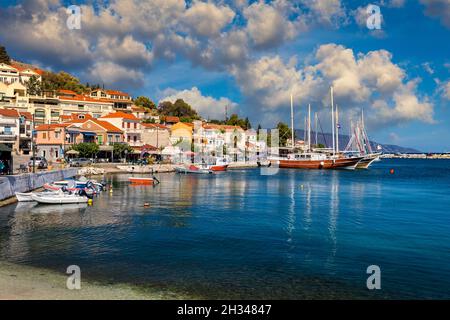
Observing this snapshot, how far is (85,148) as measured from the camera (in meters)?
80.4

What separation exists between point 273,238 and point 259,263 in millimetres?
6002

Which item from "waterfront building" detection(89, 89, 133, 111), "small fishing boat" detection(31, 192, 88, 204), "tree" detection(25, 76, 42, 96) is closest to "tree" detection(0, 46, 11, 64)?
"tree" detection(25, 76, 42, 96)

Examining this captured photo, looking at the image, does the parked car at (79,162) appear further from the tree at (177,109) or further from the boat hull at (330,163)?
the tree at (177,109)

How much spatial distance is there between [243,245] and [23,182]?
94.8 ft

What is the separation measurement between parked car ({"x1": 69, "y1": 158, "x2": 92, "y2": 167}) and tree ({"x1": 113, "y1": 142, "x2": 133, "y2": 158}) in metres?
8.41

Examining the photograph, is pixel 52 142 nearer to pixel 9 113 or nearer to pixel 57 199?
pixel 9 113

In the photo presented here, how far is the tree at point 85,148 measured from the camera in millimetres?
80312

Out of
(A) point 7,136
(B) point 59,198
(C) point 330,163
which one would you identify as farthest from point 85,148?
(C) point 330,163

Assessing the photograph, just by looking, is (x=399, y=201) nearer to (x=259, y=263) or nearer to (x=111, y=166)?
(x=259, y=263)

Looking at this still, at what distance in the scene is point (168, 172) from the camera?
88688 mm

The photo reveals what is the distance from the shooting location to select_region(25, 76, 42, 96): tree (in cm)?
10856

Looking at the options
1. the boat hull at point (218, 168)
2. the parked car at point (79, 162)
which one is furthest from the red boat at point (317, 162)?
the parked car at point (79, 162)

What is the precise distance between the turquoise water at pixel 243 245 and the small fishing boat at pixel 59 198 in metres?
1.24
